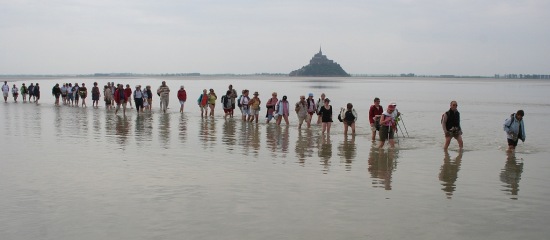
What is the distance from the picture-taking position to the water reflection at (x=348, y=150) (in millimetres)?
13469

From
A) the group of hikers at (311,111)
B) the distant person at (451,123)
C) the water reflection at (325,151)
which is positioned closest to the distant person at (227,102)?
the group of hikers at (311,111)

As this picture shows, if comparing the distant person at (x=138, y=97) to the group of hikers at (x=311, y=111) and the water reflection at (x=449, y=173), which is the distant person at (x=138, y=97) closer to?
the group of hikers at (x=311, y=111)

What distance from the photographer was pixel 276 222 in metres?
7.81

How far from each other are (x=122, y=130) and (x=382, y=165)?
10.2 meters

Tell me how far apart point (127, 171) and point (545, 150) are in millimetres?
12104

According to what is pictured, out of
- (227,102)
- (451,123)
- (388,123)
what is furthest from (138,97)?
(451,123)

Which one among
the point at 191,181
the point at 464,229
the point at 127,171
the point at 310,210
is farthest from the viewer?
the point at 127,171

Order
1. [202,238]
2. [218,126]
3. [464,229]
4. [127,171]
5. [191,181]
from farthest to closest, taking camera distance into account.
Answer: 1. [218,126]
2. [127,171]
3. [191,181]
4. [464,229]
5. [202,238]

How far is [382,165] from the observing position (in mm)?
12750

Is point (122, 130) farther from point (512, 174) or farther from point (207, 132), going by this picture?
point (512, 174)

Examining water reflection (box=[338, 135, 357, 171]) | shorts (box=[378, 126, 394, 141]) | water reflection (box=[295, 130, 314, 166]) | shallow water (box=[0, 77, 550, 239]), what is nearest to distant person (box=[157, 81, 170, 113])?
water reflection (box=[295, 130, 314, 166])

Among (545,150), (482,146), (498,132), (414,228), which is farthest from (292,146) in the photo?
(498,132)

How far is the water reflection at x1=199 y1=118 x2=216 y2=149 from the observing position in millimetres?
16225

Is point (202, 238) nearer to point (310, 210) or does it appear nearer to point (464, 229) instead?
point (310, 210)
